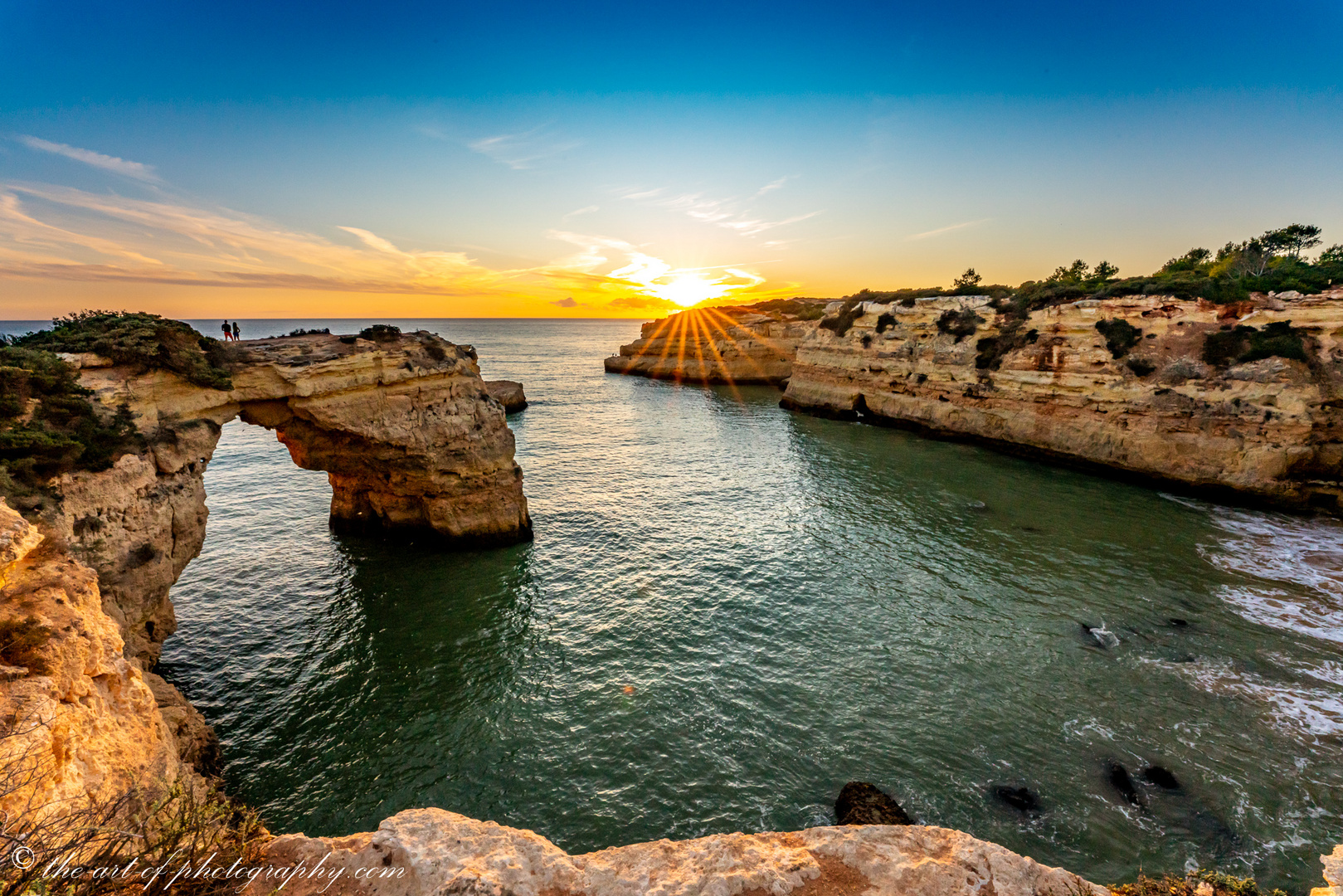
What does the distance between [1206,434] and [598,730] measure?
3061cm

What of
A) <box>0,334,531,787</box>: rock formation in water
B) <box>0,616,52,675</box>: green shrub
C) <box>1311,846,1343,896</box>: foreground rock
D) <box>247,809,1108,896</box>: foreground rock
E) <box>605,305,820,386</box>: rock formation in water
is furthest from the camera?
<box>605,305,820,386</box>: rock formation in water

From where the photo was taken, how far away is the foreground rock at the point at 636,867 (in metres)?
4.64

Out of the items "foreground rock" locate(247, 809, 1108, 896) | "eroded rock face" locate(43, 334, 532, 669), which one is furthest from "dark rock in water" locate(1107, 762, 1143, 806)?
"eroded rock face" locate(43, 334, 532, 669)

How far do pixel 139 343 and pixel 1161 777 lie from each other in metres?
22.6

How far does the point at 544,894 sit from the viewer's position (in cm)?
470

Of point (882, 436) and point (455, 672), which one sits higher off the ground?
point (882, 436)

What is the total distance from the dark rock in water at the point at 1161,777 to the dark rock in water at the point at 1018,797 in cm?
240

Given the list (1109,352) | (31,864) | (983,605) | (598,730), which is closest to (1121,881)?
(983,605)

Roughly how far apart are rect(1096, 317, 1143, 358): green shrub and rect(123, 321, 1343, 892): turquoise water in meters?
8.71

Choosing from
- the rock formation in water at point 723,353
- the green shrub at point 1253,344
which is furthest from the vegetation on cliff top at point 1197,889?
the rock formation in water at point 723,353

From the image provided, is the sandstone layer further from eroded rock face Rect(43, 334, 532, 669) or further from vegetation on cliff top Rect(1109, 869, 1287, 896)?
eroded rock face Rect(43, 334, 532, 669)

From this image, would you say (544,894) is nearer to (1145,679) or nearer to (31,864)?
(31,864)

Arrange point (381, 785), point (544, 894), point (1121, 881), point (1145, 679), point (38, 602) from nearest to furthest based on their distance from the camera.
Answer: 1. point (544, 894)
2. point (38, 602)
3. point (1121, 881)
4. point (381, 785)
5. point (1145, 679)

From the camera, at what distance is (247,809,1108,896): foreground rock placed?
4641 millimetres
